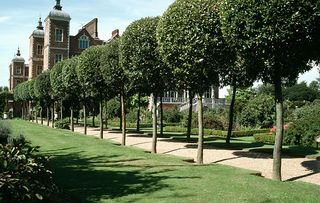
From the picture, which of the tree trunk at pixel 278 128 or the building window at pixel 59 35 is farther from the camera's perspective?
the building window at pixel 59 35

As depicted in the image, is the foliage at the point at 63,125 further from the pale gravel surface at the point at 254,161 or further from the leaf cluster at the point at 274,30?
the leaf cluster at the point at 274,30

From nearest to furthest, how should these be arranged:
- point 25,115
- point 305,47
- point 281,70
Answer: point 305,47 → point 281,70 → point 25,115

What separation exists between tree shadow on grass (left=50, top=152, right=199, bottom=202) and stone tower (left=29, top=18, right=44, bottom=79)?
220ft

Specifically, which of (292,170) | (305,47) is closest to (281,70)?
(305,47)

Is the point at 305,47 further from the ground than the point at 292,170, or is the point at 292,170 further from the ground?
the point at 305,47

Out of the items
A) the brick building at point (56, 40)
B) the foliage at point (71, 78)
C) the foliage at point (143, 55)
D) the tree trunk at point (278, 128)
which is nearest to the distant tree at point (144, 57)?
the foliage at point (143, 55)

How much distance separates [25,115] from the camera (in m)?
64.7

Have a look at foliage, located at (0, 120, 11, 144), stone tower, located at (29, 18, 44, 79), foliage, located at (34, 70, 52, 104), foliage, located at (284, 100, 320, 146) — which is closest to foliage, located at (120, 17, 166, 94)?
foliage, located at (0, 120, 11, 144)

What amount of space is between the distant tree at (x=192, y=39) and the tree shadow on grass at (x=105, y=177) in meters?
3.55

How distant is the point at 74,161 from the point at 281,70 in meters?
8.16

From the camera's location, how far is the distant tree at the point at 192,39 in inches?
529

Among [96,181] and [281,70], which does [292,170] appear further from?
[96,181]

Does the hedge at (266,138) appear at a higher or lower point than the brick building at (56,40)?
lower

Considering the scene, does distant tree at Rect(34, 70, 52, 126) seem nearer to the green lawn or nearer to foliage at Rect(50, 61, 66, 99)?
foliage at Rect(50, 61, 66, 99)
